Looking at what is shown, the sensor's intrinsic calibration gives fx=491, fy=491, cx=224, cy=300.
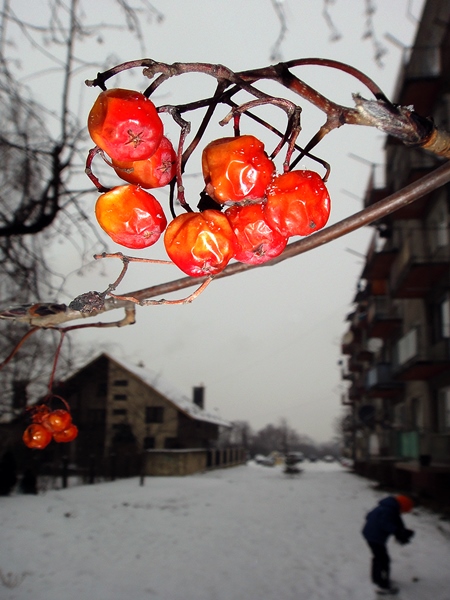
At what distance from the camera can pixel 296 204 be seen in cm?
87

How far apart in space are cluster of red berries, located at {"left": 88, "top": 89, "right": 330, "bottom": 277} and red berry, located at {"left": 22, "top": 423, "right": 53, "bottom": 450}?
4.87 ft

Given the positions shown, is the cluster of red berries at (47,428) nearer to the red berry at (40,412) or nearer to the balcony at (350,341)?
the red berry at (40,412)

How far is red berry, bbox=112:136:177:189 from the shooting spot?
0.90 metres

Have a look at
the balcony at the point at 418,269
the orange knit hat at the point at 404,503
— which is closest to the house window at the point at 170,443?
the balcony at the point at 418,269

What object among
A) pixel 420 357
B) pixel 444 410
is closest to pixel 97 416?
pixel 420 357

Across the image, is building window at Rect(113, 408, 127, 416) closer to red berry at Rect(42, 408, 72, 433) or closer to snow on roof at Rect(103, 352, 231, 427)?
snow on roof at Rect(103, 352, 231, 427)

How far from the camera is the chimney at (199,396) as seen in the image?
41.1 m

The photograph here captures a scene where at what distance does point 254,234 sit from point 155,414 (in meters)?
30.1

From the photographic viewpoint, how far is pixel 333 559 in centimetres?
836

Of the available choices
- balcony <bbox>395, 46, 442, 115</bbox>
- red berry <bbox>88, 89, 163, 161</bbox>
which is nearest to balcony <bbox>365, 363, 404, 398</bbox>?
balcony <bbox>395, 46, 442, 115</bbox>

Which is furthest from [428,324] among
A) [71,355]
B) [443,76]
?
[71,355]

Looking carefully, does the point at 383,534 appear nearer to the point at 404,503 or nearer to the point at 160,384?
the point at 404,503

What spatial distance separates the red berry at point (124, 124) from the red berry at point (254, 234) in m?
0.21

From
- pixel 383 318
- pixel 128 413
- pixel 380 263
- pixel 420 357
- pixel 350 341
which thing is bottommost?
pixel 128 413
